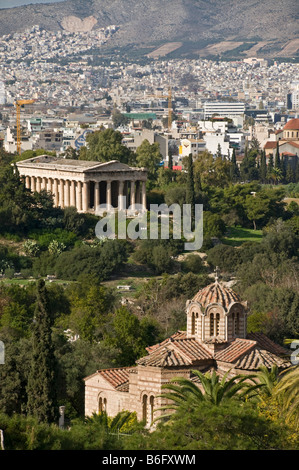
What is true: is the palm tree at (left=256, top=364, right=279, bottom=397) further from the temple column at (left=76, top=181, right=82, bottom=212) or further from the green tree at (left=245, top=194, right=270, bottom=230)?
the green tree at (left=245, top=194, right=270, bottom=230)

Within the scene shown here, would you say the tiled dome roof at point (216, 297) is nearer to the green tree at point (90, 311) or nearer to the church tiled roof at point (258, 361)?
the church tiled roof at point (258, 361)

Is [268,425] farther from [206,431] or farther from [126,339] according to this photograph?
[126,339]

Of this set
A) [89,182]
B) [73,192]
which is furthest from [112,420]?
[73,192]

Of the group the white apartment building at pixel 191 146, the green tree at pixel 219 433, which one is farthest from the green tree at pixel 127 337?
the white apartment building at pixel 191 146

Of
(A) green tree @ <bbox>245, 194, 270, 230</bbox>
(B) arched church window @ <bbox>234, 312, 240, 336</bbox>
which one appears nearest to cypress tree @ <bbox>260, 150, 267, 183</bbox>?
(A) green tree @ <bbox>245, 194, 270, 230</bbox>

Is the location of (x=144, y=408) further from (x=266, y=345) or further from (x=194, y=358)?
(x=266, y=345)

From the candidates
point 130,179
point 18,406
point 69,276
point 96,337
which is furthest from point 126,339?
point 130,179
